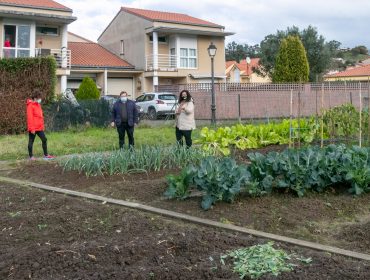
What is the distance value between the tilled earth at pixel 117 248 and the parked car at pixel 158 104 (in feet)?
68.4

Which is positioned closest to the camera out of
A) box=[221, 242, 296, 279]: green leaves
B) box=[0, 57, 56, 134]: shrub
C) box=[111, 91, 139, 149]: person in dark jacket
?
box=[221, 242, 296, 279]: green leaves

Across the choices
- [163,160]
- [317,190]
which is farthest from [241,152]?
[317,190]

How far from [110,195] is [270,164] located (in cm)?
228

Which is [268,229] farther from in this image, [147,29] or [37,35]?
[147,29]

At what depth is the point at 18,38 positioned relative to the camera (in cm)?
3097

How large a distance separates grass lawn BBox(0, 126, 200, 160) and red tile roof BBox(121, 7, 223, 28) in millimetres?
22089

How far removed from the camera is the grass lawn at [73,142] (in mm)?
12688

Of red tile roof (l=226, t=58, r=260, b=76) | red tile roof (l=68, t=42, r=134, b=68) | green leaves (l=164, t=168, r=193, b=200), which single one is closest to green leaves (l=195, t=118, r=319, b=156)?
green leaves (l=164, t=168, r=193, b=200)

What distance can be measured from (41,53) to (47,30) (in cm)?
230

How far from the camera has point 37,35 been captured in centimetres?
3266

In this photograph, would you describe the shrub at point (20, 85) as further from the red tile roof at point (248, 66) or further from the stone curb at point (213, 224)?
the red tile roof at point (248, 66)

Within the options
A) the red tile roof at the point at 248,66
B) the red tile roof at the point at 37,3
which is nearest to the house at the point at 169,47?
the red tile roof at the point at 37,3

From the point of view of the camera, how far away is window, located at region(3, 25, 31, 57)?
30750 mm

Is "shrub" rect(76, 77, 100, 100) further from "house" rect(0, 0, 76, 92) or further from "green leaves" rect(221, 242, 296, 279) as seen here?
"green leaves" rect(221, 242, 296, 279)
